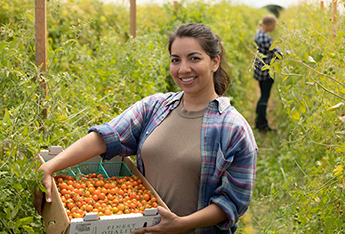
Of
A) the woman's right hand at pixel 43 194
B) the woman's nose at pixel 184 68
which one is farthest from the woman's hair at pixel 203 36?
the woman's right hand at pixel 43 194

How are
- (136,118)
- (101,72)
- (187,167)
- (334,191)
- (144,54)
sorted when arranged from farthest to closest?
(144,54), (101,72), (334,191), (136,118), (187,167)

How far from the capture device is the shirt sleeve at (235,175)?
1583 millimetres

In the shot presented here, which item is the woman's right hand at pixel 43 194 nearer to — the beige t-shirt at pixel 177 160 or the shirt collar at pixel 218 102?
the beige t-shirt at pixel 177 160

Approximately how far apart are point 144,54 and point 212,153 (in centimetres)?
208

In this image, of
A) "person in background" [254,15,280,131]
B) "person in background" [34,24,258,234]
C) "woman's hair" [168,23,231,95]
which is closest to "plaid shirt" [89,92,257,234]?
"person in background" [34,24,258,234]

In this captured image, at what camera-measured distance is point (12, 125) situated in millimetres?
1537

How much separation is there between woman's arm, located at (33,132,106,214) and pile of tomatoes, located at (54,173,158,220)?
5cm

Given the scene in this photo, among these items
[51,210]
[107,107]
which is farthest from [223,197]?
[107,107]

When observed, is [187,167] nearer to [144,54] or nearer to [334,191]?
[334,191]

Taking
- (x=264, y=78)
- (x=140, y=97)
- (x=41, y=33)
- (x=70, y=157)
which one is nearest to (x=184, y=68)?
(x=70, y=157)

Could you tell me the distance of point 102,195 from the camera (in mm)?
1571

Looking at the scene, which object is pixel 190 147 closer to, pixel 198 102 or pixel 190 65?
pixel 198 102

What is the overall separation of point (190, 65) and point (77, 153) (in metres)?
0.63

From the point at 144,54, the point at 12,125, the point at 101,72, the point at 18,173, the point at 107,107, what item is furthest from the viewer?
the point at 144,54
